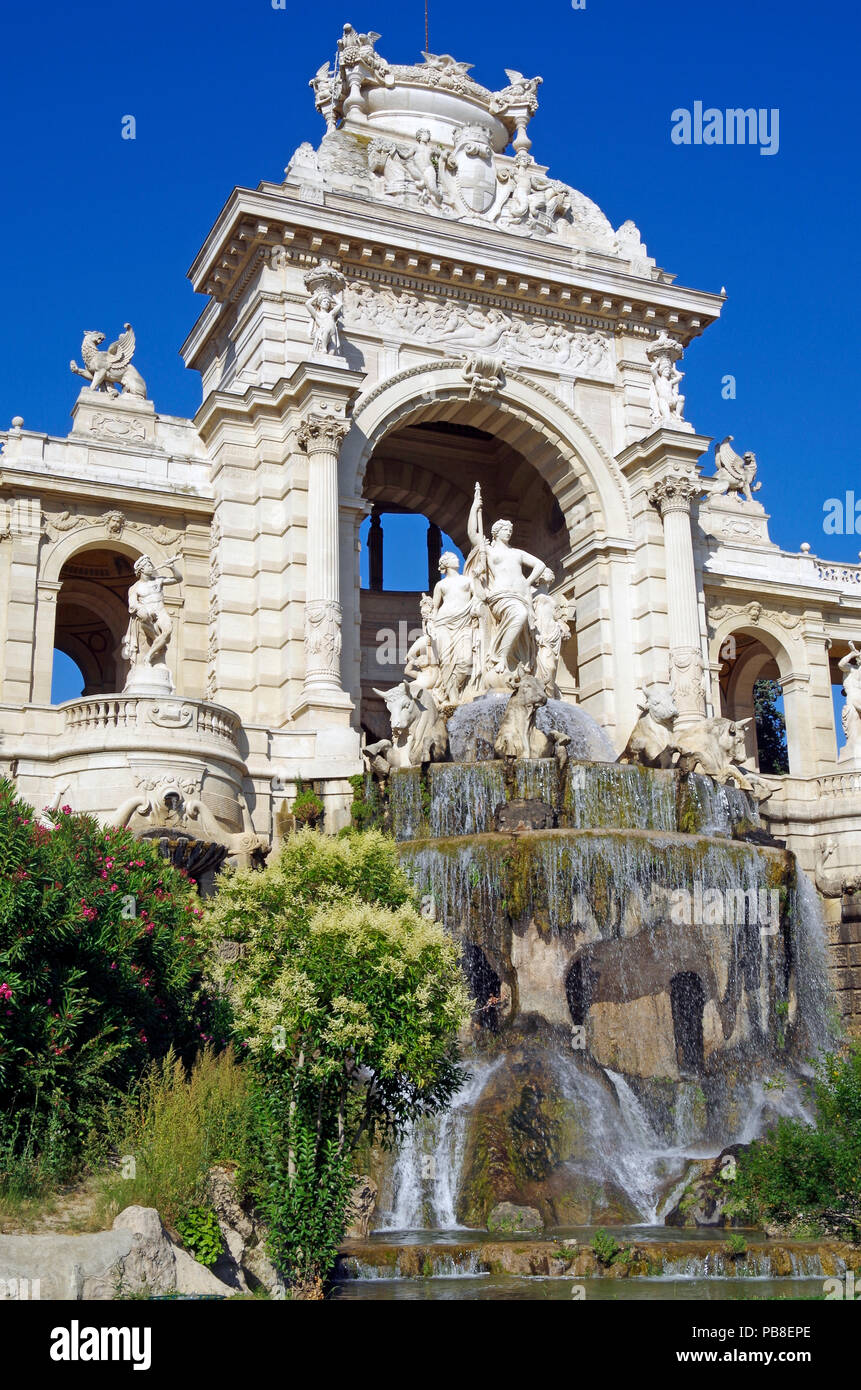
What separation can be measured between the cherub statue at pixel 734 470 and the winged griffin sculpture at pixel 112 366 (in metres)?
16.4

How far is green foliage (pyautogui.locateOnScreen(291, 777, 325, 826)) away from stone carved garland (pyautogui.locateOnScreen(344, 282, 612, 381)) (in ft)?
43.0

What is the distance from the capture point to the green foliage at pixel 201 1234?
43.5 feet

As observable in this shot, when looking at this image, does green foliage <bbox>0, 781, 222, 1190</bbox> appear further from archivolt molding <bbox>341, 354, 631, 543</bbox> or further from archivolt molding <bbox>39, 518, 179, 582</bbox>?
archivolt molding <bbox>341, 354, 631, 543</bbox>

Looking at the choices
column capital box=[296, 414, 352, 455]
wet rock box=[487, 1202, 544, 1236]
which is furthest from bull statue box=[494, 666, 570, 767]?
wet rock box=[487, 1202, 544, 1236]

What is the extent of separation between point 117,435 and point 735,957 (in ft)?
67.1

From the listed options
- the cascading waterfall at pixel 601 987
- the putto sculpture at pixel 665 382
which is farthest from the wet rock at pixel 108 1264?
the putto sculpture at pixel 665 382

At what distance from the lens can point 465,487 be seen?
146 feet

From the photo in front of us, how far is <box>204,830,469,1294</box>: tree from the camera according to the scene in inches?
533

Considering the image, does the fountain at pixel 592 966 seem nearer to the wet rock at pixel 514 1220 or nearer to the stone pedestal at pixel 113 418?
the wet rock at pixel 514 1220

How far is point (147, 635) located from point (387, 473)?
→ 17168 mm

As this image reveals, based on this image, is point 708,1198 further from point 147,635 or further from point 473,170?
point 473,170

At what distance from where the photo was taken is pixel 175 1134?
14.4 m

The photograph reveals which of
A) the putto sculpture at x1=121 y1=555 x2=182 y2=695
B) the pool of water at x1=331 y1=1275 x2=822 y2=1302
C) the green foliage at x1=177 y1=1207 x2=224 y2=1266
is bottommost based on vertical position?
the pool of water at x1=331 y1=1275 x2=822 y2=1302
